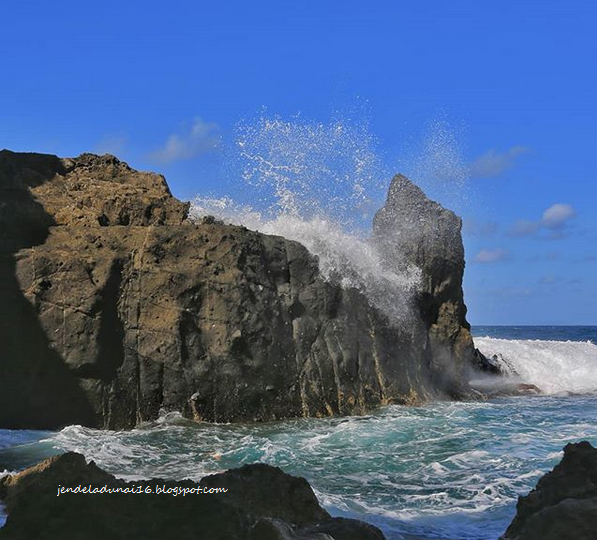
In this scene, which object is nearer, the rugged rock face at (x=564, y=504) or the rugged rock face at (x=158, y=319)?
the rugged rock face at (x=564, y=504)

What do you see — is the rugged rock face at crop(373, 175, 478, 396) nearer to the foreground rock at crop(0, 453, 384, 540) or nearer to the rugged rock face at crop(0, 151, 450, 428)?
the rugged rock face at crop(0, 151, 450, 428)

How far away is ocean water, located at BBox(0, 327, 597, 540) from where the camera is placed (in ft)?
A: 19.5

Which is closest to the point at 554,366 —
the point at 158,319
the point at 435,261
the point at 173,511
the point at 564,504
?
the point at 435,261

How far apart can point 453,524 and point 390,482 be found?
142 cm

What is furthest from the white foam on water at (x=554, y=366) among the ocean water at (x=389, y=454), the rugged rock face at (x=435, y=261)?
the ocean water at (x=389, y=454)

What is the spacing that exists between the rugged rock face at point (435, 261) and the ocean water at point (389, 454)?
2274 millimetres

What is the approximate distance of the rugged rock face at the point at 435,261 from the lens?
46.0ft

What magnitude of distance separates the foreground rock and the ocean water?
1324 mm

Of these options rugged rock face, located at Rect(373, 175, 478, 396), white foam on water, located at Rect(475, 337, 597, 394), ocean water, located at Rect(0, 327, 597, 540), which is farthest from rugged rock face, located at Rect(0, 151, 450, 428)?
white foam on water, located at Rect(475, 337, 597, 394)

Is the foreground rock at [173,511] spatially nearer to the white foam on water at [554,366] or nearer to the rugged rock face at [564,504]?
the rugged rock face at [564,504]

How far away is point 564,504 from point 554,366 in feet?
54.0

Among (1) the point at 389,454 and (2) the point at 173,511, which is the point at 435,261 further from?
(2) the point at 173,511

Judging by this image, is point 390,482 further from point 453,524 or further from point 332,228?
point 332,228

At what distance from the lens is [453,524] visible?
5551mm
